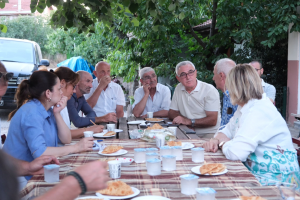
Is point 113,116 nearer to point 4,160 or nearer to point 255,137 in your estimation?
point 255,137

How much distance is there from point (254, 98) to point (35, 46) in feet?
34.6

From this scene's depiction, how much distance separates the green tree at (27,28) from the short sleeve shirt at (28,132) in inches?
1138

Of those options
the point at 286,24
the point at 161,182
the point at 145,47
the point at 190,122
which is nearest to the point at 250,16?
the point at 286,24

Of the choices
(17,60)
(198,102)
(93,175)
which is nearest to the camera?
(93,175)

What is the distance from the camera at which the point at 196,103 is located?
4902mm

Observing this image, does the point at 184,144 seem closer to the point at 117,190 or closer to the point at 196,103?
the point at 117,190

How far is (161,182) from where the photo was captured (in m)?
1.97

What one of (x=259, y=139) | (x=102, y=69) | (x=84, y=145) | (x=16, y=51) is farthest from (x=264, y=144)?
(x=16, y=51)

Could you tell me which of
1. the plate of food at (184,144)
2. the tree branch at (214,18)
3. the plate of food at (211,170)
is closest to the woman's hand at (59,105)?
the plate of food at (184,144)

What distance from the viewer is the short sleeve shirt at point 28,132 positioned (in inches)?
100

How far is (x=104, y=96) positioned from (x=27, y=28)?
88.4ft

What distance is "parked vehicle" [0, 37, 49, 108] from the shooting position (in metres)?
10.5

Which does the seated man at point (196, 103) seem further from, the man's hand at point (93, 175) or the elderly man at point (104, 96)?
the man's hand at point (93, 175)

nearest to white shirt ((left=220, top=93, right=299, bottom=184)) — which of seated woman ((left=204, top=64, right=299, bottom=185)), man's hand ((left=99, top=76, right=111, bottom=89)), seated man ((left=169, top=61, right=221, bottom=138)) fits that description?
seated woman ((left=204, top=64, right=299, bottom=185))
